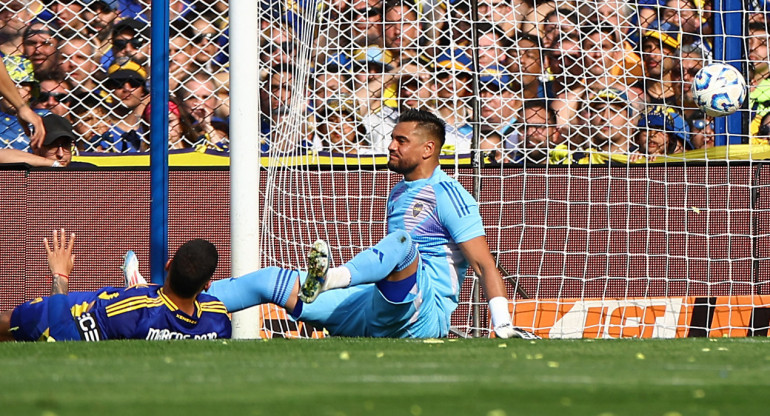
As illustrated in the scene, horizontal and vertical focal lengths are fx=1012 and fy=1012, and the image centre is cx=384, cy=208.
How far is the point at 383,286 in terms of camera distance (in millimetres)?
4598

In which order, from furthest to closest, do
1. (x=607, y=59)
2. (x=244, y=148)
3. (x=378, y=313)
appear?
(x=607, y=59), (x=244, y=148), (x=378, y=313)

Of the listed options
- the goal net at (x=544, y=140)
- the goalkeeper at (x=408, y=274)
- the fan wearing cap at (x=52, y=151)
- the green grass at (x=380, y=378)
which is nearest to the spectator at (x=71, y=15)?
the goal net at (x=544, y=140)

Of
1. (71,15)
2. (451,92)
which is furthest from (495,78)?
(71,15)

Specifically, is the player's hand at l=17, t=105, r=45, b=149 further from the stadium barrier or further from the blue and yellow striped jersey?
the stadium barrier

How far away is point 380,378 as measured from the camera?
283 centimetres

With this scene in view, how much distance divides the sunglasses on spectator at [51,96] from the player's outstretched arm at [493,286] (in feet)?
12.8

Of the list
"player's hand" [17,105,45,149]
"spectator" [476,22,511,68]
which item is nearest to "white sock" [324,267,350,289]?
"player's hand" [17,105,45,149]

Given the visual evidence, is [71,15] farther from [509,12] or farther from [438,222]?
[438,222]

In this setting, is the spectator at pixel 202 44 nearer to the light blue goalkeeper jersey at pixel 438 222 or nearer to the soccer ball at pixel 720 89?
the light blue goalkeeper jersey at pixel 438 222

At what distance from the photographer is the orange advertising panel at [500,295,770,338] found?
6.09 metres

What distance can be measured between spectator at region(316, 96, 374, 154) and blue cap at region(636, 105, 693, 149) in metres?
1.85

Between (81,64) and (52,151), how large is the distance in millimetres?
1075

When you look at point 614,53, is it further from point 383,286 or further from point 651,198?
point 383,286

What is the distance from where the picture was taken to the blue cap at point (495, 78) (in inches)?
275
